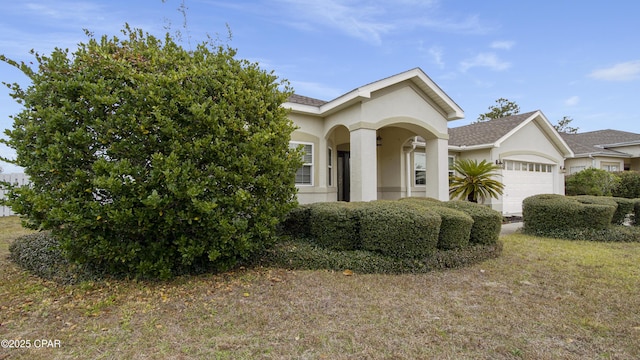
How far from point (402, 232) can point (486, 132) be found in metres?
13.4

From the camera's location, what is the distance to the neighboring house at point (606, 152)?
67.1 feet

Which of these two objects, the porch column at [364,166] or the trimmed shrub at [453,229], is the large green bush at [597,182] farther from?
the trimmed shrub at [453,229]

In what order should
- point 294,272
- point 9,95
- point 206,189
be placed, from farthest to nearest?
point 294,272 → point 9,95 → point 206,189

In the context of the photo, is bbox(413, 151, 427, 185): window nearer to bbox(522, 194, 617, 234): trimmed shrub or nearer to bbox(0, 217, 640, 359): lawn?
bbox(522, 194, 617, 234): trimmed shrub

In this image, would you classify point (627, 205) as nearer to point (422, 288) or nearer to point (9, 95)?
point (422, 288)

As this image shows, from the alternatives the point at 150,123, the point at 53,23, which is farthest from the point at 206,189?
the point at 53,23

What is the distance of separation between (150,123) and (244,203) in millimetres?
1743

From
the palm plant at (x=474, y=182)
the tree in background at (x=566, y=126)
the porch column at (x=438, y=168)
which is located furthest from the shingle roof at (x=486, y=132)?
the tree in background at (x=566, y=126)

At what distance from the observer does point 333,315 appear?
398 centimetres

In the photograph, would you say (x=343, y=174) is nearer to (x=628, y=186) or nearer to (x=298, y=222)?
(x=298, y=222)

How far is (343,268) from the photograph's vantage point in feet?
19.5

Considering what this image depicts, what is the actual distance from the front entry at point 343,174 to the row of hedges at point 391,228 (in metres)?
6.92

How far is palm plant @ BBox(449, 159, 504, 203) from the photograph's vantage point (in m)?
13.7

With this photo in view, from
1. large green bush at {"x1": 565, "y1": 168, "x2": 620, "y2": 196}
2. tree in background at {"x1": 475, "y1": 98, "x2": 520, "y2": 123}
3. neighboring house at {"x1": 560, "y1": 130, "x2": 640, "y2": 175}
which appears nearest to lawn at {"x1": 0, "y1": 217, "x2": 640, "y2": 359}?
large green bush at {"x1": 565, "y1": 168, "x2": 620, "y2": 196}
